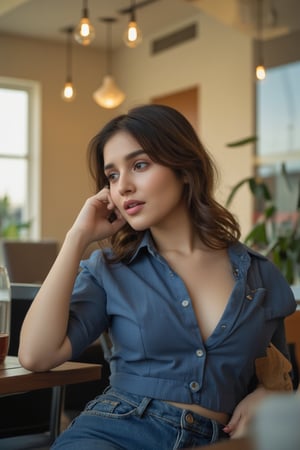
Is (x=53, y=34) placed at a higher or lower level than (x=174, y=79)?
higher

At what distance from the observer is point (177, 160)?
60.1 inches

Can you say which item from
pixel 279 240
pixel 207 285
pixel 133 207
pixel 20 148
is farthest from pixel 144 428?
pixel 20 148

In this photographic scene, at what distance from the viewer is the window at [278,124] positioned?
7535 millimetres

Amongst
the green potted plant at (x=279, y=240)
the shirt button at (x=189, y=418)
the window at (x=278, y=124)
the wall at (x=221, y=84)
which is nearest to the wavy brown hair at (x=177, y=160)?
the shirt button at (x=189, y=418)

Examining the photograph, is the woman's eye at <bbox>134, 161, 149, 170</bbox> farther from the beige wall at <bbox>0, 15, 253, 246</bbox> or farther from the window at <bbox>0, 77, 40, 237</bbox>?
the window at <bbox>0, 77, 40, 237</bbox>

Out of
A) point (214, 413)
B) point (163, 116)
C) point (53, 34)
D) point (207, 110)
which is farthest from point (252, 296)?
point (53, 34)

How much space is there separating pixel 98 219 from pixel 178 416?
0.44 meters

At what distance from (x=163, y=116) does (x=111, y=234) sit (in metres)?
0.26

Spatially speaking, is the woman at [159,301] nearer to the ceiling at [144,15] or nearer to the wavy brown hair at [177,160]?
the wavy brown hair at [177,160]

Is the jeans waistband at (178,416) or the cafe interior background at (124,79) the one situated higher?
the cafe interior background at (124,79)

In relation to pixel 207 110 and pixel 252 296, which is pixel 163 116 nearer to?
pixel 252 296

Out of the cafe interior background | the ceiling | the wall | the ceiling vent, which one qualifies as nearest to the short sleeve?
the ceiling

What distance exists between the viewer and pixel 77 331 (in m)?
1.46

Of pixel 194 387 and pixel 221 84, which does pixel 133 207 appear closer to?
pixel 194 387
